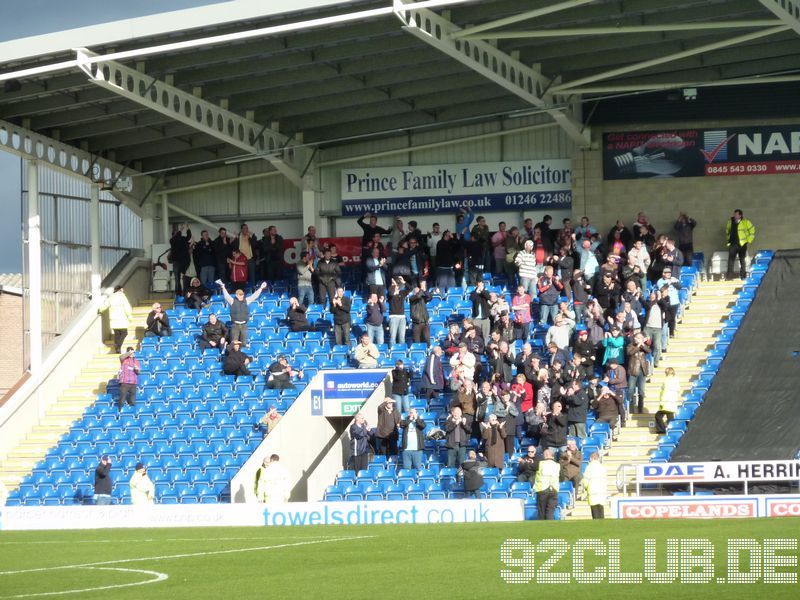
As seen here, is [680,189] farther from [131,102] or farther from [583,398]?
[131,102]

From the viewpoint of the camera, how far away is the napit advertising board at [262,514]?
23.3 meters

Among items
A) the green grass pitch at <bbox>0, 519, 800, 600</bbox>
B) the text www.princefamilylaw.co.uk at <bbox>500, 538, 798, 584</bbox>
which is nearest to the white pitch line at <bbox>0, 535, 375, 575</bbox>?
the green grass pitch at <bbox>0, 519, 800, 600</bbox>

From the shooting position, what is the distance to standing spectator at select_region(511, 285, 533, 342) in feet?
94.0

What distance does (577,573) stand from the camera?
13.5m

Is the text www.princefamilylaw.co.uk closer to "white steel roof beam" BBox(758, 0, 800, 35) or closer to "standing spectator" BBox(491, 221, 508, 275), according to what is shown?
"white steel roof beam" BBox(758, 0, 800, 35)

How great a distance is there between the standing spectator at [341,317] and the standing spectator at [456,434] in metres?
5.13

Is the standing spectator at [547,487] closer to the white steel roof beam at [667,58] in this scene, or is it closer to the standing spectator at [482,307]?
the standing spectator at [482,307]

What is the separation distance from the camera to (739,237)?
1201 inches

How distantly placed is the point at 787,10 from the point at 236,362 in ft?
42.8

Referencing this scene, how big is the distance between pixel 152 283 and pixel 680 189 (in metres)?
13.0

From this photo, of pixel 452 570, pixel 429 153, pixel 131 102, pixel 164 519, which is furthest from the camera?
pixel 429 153

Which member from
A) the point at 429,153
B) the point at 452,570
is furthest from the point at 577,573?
the point at 429,153

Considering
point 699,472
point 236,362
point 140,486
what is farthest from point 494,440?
point 236,362

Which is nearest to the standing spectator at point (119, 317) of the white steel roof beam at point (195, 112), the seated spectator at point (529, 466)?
the white steel roof beam at point (195, 112)
